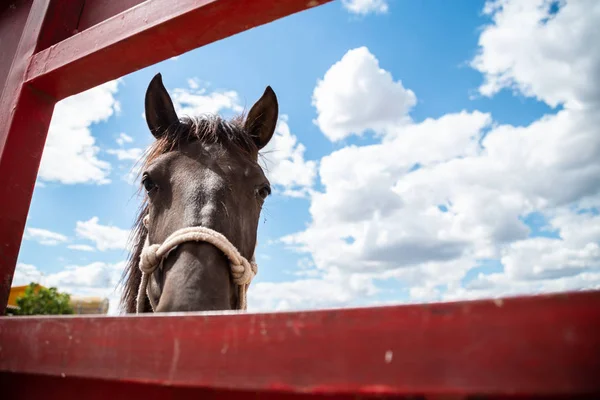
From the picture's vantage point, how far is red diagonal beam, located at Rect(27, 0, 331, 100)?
141 centimetres

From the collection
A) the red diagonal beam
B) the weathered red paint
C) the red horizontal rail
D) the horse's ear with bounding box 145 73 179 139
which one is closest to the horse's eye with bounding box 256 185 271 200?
the horse's ear with bounding box 145 73 179 139

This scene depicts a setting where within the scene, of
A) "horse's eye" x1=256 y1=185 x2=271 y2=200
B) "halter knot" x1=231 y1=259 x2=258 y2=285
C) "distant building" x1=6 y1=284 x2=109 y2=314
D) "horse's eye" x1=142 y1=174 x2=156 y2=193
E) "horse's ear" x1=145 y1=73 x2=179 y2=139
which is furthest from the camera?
"distant building" x1=6 y1=284 x2=109 y2=314

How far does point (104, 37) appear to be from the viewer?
1.66 metres

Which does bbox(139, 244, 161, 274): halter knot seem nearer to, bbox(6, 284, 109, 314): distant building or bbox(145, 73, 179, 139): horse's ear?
bbox(145, 73, 179, 139): horse's ear

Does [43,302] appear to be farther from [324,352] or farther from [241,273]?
[324,352]

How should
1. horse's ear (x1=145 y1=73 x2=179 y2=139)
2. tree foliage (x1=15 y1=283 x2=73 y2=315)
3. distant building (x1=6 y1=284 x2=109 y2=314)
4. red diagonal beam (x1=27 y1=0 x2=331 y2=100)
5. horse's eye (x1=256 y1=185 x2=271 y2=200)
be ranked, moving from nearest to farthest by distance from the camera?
red diagonal beam (x1=27 y1=0 x2=331 y2=100), horse's eye (x1=256 y1=185 x2=271 y2=200), horse's ear (x1=145 y1=73 x2=179 y2=139), tree foliage (x1=15 y1=283 x2=73 y2=315), distant building (x1=6 y1=284 x2=109 y2=314)

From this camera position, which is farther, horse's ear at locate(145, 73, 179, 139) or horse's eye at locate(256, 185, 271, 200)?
horse's ear at locate(145, 73, 179, 139)

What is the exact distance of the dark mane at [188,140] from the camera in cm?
240

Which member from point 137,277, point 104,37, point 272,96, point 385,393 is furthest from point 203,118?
point 385,393

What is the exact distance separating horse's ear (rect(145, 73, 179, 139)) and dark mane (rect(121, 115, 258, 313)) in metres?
0.08

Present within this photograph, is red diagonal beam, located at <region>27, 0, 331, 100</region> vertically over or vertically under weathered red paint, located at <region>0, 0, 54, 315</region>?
over

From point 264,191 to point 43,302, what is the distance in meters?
29.4

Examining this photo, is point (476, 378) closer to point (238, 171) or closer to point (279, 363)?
point (279, 363)

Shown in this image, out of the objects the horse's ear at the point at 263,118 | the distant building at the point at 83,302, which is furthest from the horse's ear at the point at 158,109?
the distant building at the point at 83,302
